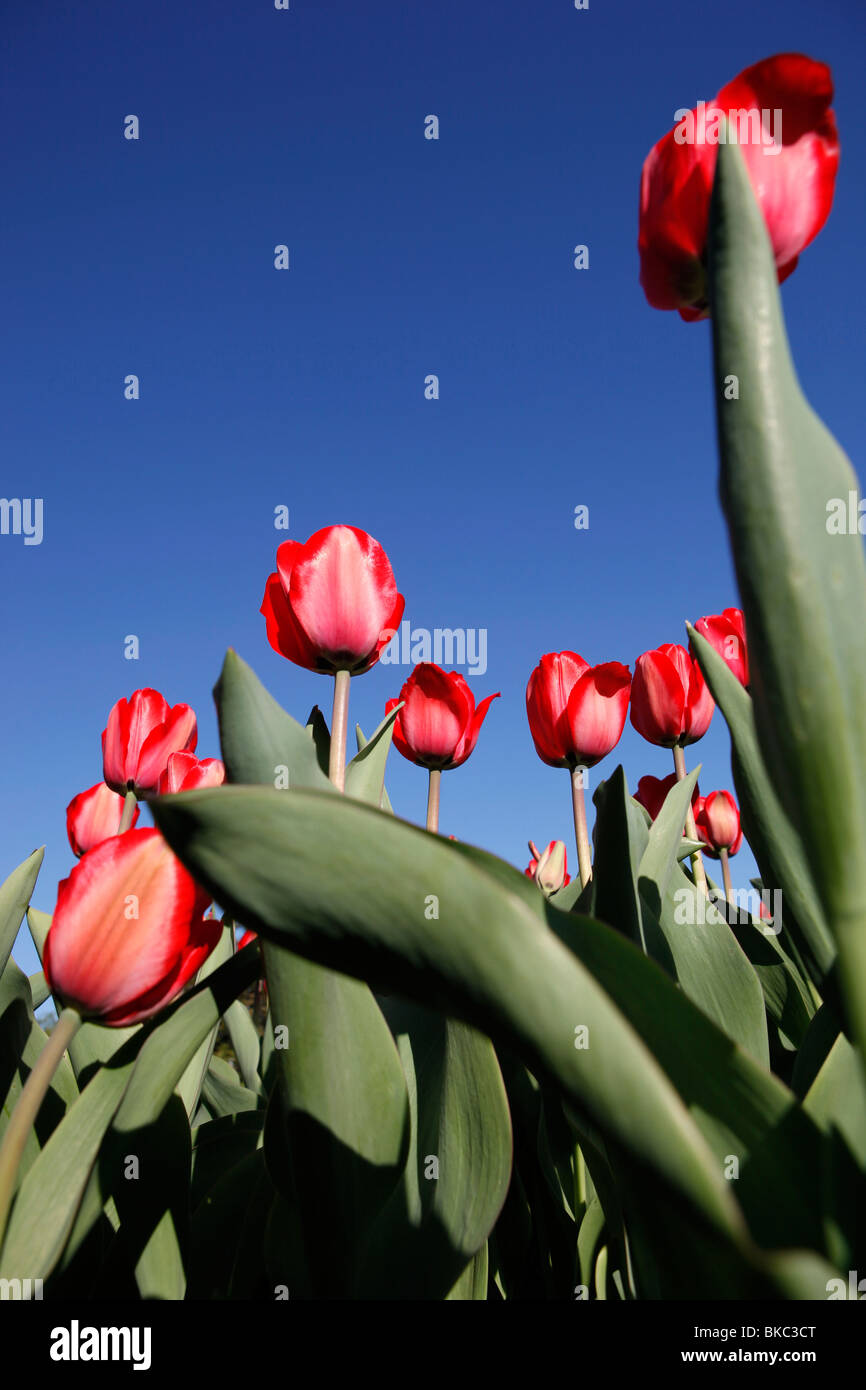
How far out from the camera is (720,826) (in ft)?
9.14

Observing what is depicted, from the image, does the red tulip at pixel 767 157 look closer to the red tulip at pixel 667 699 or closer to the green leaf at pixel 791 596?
the green leaf at pixel 791 596

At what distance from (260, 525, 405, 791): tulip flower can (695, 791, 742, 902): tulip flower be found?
6.05 feet

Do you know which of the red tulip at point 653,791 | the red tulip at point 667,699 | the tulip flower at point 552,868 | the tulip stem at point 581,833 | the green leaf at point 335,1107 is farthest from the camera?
the tulip flower at point 552,868

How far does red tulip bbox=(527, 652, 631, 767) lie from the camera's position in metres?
1.78

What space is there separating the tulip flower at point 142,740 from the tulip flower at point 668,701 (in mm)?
998

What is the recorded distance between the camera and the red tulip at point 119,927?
76 cm

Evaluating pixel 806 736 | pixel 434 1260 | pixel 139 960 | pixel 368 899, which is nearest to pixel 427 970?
pixel 368 899

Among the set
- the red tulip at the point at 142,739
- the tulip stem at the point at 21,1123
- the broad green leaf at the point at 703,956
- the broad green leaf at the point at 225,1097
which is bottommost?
the broad green leaf at the point at 225,1097

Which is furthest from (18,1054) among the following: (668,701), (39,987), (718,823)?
(718,823)

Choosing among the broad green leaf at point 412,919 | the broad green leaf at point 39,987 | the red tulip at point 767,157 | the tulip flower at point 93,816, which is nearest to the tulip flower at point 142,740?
the tulip flower at point 93,816

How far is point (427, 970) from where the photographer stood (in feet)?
1.60

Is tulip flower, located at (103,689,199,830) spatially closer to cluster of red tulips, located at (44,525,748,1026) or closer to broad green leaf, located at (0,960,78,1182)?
cluster of red tulips, located at (44,525,748,1026)

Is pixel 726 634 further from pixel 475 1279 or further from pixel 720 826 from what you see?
pixel 475 1279
